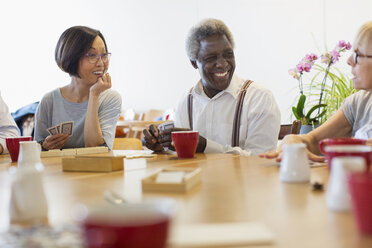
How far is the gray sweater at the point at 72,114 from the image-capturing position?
2531mm

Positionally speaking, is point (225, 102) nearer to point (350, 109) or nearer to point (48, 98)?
point (350, 109)

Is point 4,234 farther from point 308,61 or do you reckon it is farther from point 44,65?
point 44,65

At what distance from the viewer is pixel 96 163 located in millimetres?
1353

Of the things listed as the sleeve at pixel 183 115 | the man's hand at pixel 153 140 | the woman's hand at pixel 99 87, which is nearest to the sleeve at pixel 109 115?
the woman's hand at pixel 99 87

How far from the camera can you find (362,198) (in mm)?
617

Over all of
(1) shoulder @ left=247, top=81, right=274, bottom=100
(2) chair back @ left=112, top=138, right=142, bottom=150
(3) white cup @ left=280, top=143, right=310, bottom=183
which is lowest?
(2) chair back @ left=112, top=138, right=142, bottom=150

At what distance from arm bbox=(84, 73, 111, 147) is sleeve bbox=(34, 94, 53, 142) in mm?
278

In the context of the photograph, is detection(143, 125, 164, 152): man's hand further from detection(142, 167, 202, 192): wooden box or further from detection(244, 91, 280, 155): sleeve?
detection(142, 167, 202, 192): wooden box

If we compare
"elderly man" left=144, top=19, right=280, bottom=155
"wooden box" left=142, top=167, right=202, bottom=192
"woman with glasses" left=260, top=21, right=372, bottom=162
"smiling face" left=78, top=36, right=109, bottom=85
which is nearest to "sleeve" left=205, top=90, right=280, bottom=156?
"elderly man" left=144, top=19, right=280, bottom=155

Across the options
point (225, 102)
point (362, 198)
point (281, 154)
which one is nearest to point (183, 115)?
point (225, 102)

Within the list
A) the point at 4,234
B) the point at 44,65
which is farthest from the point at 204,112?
the point at 44,65

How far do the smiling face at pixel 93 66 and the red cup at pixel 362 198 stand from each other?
222 centimetres

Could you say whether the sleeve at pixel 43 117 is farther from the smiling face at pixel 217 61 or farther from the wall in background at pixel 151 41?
the wall in background at pixel 151 41

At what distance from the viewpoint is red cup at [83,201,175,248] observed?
47cm
